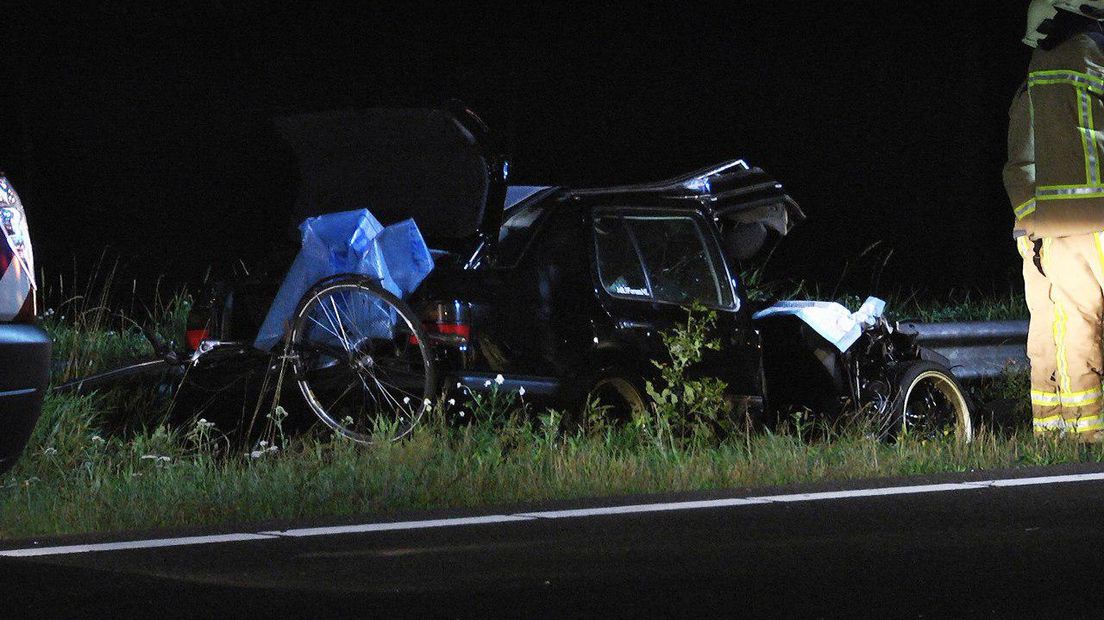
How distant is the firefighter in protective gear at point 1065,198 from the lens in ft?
32.1

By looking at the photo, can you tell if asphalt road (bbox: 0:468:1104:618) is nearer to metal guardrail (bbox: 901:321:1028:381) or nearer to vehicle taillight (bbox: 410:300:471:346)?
vehicle taillight (bbox: 410:300:471:346)

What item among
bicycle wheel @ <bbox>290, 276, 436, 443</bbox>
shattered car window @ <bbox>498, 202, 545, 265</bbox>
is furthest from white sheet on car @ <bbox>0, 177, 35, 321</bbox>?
shattered car window @ <bbox>498, 202, 545, 265</bbox>

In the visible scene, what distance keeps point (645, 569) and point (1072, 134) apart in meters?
4.01

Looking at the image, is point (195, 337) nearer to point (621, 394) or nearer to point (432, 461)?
point (432, 461)

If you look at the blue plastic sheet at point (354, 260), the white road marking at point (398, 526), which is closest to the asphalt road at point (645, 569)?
the white road marking at point (398, 526)

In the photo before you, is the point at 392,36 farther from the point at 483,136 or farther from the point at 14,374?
the point at 14,374

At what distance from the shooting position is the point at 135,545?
24.6 ft

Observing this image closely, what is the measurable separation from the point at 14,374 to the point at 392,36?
1077 centimetres

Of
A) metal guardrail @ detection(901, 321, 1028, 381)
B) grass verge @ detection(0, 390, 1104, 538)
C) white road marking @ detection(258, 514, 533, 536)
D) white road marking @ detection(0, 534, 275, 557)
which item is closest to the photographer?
white road marking @ detection(0, 534, 275, 557)

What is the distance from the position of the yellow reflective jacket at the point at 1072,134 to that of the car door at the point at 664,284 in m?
1.60

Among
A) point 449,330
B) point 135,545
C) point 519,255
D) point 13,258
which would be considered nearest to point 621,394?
point 519,255

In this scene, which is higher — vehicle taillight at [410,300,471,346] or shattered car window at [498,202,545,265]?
shattered car window at [498,202,545,265]

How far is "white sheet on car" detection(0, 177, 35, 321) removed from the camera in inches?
279

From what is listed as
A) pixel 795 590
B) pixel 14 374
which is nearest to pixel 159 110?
pixel 14 374
